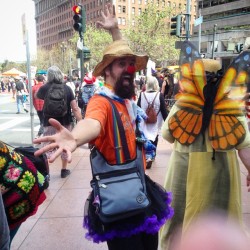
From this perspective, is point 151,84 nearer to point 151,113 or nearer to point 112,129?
point 151,113

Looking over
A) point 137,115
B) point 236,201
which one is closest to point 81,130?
point 137,115

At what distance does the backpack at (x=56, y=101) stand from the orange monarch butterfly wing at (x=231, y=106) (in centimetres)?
334

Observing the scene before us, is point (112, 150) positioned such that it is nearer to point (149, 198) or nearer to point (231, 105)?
point (149, 198)

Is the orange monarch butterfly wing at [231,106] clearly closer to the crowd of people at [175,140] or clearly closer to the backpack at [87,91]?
the crowd of people at [175,140]

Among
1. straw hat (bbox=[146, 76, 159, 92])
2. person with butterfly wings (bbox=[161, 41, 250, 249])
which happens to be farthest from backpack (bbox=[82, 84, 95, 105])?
person with butterfly wings (bbox=[161, 41, 250, 249])

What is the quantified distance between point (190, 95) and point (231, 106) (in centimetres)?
34

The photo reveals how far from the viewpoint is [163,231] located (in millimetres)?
3027

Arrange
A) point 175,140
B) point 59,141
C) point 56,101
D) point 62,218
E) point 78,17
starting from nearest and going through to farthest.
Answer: point 59,141 → point 175,140 → point 62,218 → point 56,101 → point 78,17

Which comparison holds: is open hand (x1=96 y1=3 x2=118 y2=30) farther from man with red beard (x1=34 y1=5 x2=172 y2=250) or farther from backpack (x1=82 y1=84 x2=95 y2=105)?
backpack (x1=82 y1=84 x2=95 y2=105)

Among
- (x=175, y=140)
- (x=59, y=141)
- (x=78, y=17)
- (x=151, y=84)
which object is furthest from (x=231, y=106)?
(x=78, y=17)

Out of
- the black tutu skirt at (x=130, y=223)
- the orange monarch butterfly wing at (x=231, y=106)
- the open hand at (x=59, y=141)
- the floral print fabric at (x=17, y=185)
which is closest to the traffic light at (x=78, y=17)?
the orange monarch butterfly wing at (x=231, y=106)

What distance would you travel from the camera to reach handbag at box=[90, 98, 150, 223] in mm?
1996

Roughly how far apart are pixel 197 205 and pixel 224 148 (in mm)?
529

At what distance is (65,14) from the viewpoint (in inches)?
4636
